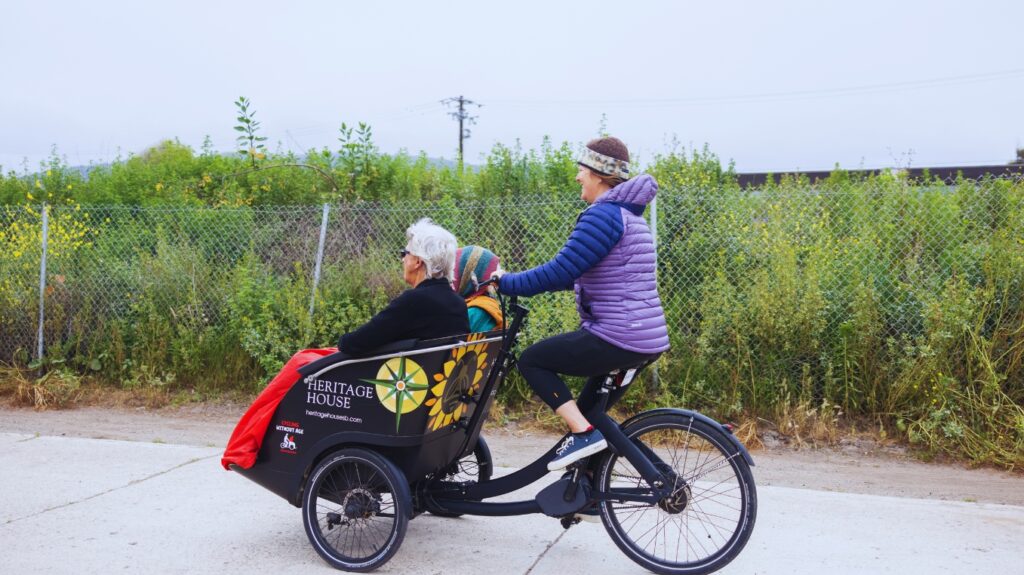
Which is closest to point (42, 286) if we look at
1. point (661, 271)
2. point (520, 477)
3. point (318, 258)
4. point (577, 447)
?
point (318, 258)

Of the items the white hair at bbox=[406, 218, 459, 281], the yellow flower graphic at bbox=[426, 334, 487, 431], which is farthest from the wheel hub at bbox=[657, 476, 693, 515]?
the white hair at bbox=[406, 218, 459, 281]

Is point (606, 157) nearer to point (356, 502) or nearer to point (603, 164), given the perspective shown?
point (603, 164)

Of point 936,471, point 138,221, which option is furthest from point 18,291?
point 936,471

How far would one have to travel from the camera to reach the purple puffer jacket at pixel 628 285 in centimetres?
386

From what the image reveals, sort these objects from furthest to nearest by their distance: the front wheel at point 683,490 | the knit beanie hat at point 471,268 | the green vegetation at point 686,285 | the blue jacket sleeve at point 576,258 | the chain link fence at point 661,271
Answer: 1. the chain link fence at point 661,271
2. the green vegetation at point 686,285
3. the knit beanie hat at point 471,268
4. the front wheel at point 683,490
5. the blue jacket sleeve at point 576,258

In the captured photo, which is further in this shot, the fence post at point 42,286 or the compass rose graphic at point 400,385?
the fence post at point 42,286

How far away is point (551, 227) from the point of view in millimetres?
8336

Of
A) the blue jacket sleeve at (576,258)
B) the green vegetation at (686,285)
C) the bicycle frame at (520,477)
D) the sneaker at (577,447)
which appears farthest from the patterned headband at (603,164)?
the green vegetation at (686,285)

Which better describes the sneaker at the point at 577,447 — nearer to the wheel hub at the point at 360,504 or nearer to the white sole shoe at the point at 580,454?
the white sole shoe at the point at 580,454

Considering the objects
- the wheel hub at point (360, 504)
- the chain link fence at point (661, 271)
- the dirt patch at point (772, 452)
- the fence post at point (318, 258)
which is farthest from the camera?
the fence post at point (318, 258)

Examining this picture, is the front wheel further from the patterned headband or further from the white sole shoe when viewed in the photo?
the patterned headband

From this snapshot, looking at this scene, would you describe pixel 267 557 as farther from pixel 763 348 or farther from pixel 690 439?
pixel 763 348

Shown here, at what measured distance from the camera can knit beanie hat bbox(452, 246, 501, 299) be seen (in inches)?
190

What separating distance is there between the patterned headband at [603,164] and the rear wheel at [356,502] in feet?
5.35
